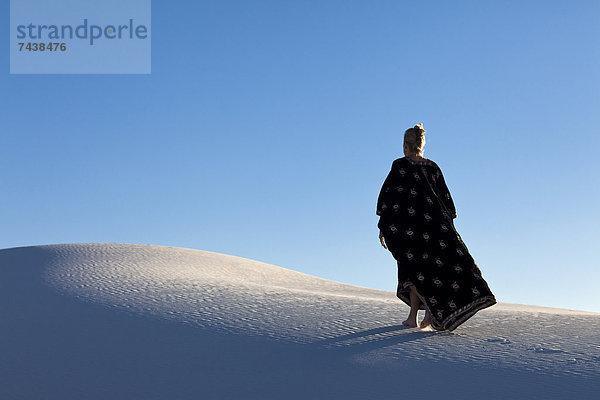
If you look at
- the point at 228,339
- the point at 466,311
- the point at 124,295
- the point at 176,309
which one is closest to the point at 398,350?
the point at 466,311

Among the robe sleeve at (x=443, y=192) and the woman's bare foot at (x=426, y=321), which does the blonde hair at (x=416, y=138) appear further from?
the woman's bare foot at (x=426, y=321)

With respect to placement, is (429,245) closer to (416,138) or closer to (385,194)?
(385,194)

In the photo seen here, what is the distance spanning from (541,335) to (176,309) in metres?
3.59

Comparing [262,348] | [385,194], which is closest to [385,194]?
[385,194]

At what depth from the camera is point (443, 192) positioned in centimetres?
522

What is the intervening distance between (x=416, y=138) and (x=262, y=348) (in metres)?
2.24

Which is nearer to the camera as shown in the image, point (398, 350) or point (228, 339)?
point (398, 350)

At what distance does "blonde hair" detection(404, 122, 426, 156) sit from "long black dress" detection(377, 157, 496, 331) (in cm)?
11

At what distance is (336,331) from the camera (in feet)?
16.8

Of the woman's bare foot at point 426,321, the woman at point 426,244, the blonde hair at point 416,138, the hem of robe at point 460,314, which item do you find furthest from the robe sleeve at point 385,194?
the woman's bare foot at point 426,321

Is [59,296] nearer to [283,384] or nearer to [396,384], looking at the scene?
[283,384]

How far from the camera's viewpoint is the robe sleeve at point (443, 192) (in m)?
5.21

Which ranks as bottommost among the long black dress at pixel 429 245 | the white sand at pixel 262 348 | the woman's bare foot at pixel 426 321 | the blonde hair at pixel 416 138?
the white sand at pixel 262 348

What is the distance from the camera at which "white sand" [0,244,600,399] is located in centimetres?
390
